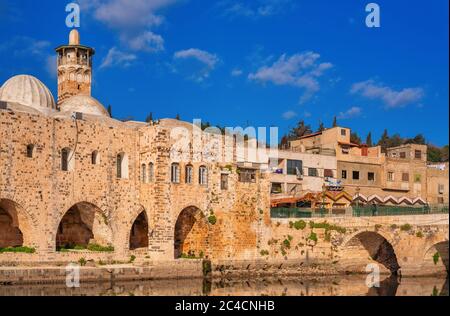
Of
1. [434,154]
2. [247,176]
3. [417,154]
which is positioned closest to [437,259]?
[247,176]

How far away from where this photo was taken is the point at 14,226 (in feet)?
98.8

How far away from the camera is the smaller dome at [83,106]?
3644 cm

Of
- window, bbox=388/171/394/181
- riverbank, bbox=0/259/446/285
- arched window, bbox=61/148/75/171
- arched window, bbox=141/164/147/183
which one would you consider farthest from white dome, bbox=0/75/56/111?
window, bbox=388/171/394/181

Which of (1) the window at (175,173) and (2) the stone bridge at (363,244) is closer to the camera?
(2) the stone bridge at (363,244)

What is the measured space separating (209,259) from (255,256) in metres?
2.47

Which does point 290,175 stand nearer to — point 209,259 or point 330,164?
point 330,164

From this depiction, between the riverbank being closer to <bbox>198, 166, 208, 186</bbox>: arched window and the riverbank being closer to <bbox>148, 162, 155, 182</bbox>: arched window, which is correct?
<bbox>198, 166, 208, 186</bbox>: arched window

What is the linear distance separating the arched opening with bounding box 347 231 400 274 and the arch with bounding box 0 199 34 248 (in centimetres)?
1465

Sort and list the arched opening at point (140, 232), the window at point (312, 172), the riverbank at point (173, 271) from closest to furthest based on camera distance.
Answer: the riverbank at point (173, 271), the arched opening at point (140, 232), the window at point (312, 172)

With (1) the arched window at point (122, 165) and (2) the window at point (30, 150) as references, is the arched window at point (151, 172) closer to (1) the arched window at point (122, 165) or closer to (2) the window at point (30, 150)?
(1) the arched window at point (122, 165)

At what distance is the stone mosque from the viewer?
29.2 m

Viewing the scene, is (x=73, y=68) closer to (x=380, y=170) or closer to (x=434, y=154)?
(x=380, y=170)

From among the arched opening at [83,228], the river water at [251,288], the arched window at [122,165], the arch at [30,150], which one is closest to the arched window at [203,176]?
the arched window at [122,165]

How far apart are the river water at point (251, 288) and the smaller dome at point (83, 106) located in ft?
36.5
